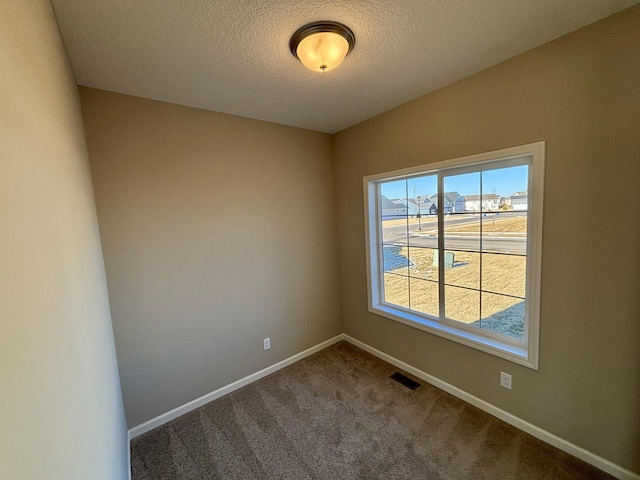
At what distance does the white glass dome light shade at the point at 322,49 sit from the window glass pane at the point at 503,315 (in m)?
2.02

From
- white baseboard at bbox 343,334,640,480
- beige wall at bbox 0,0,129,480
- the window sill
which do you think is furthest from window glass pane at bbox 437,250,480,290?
beige wall at bbox 0,0,129,480

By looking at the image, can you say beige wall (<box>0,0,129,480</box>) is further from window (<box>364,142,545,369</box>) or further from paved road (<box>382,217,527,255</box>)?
paved road (<box>382,217,527,255</box>)

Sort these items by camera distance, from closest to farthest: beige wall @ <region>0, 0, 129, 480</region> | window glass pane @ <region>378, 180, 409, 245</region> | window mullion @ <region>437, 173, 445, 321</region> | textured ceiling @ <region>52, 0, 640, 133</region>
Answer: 1. beige wall @ <region>0, 0, 129, 480</region>
2. textured ceiling @ <region>52, 0, 640, 133</region>
3. window mullion @ <region>437, 173, 445, 321</region>
4. window glass pane @ <region>378, 180, 409, 245</region>

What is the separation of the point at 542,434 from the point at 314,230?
246cm

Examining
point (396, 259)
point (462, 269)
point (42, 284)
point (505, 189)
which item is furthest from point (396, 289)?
point (42, 284)

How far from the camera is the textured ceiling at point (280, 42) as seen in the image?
4.17 ft

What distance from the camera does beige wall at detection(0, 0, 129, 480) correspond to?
47 cm

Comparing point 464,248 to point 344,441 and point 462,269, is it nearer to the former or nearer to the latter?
point 462,269

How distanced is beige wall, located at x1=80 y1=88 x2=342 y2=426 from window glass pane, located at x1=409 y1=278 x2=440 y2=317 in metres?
1.07

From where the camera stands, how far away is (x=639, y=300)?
142cm

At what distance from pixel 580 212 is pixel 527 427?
1512mm

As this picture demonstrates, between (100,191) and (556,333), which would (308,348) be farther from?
(100,191)

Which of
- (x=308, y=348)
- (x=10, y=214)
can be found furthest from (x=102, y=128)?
(x=308, y=348)

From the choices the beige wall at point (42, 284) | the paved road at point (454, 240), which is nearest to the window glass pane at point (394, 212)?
the paved road at point (454, 240)
